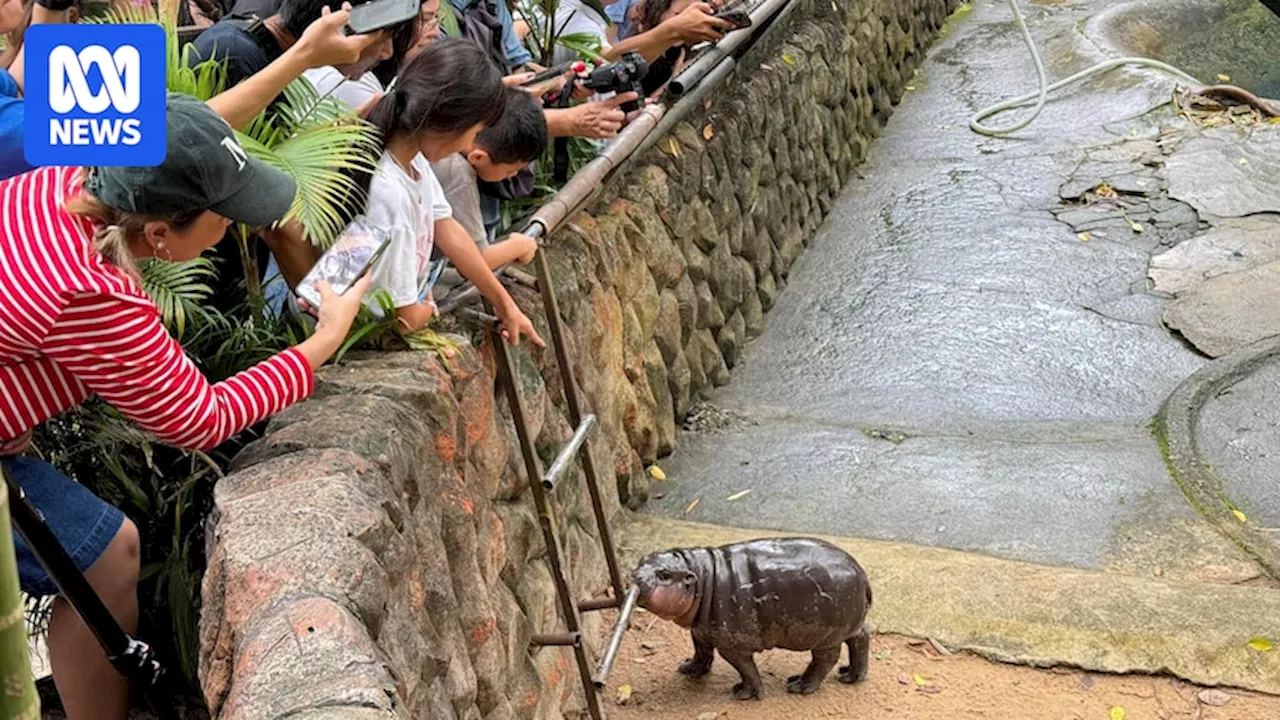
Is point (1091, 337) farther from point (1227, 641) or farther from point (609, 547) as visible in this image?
point (609, 547)

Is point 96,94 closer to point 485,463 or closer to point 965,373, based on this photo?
point 485,463

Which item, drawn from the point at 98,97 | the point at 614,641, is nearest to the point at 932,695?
the point at 614,641

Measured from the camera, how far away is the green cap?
2.06 m

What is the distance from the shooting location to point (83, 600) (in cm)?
226

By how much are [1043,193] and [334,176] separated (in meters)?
6.71

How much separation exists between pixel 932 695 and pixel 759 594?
0.69 meters

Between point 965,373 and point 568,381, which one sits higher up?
point 568,381

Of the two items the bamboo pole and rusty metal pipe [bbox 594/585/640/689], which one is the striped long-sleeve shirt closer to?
the bamboo pole

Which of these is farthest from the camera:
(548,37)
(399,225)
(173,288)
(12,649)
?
(548,37)

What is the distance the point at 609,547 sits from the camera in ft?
13.1

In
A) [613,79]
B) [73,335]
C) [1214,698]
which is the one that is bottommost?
[1214,698]

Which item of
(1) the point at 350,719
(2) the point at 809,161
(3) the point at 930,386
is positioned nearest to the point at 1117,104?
(2) the point at 809,161

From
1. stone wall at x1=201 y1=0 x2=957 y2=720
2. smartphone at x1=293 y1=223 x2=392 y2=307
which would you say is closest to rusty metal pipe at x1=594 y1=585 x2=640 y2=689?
stone wall at x1=201 y1=0 x2=957 y2=720

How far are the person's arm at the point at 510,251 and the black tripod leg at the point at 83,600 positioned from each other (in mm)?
1338
